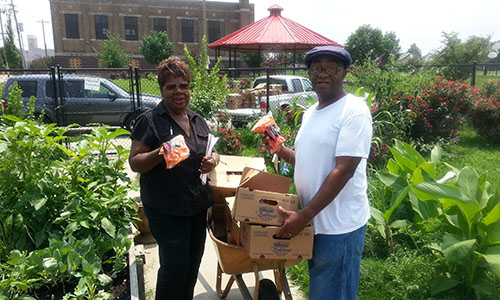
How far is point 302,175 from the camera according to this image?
1.95 meters

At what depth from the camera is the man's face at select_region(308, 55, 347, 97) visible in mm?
1828

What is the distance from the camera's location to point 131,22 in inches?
1734

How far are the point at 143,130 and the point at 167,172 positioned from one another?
0.29 meters

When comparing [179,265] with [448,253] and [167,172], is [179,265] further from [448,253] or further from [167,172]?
[448,253]

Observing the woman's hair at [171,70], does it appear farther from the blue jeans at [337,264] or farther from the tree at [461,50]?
the tree at [461,50]

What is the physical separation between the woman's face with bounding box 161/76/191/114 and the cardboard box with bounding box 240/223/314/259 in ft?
2.96

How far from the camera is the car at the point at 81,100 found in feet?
32.4

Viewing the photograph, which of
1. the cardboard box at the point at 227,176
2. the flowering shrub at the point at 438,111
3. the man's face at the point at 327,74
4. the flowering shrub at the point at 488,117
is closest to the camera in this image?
the man's face at the point at 327,74

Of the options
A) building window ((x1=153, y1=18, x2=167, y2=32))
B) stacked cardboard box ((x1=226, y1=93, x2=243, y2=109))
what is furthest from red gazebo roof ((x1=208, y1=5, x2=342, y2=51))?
building window ((x1=153, y1=18, x2=167, y2=32))

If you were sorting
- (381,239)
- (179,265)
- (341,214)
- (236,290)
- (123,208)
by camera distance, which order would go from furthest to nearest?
1. (381,239)
2. (236,290)
3. (123,208)
4. (179,265)
5. (341,214)

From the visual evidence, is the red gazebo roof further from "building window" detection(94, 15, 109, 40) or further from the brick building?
"building window" detection(94, 15, 109, 40)

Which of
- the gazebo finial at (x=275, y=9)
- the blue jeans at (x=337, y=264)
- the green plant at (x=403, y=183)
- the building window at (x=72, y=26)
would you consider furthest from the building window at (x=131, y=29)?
the blue jeans at (x=337, y=264)

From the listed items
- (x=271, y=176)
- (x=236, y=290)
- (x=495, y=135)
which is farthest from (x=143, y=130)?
(x=495, y=135)

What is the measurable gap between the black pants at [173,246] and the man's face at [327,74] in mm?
1195
